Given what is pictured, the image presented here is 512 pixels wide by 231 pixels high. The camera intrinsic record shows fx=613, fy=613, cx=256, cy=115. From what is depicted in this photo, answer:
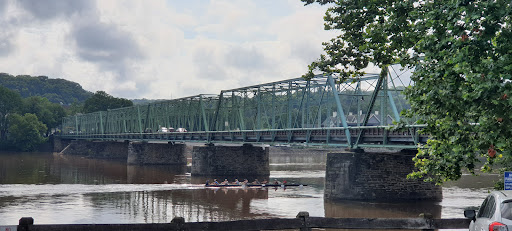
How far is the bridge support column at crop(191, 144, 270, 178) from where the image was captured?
77562mm

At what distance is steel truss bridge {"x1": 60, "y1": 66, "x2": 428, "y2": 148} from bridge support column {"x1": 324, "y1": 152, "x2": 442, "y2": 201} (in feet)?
4.04

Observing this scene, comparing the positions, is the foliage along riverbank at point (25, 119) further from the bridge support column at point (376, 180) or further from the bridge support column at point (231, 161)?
the bridge support column at point (376, 180)

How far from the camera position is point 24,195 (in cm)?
4903

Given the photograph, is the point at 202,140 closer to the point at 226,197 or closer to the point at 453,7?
the point at 226,197

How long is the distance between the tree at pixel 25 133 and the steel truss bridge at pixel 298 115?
32.8 meters

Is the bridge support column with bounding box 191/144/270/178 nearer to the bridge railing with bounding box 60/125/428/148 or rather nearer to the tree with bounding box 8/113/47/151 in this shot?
the bridge railing with bounding box 60/125/428/148

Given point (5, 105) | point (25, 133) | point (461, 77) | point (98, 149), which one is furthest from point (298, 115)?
point (5, 105)

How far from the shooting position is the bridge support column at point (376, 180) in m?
44.8

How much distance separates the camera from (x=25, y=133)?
162250 millimetres

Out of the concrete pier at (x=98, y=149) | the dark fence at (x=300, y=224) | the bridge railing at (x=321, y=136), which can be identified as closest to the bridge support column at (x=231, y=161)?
the bridge railing at (x=321, y=136)

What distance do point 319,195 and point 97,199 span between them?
1810 centimetres

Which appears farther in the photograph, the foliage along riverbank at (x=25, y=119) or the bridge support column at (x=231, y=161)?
the foliage along riverbank at (x=25, y=119)

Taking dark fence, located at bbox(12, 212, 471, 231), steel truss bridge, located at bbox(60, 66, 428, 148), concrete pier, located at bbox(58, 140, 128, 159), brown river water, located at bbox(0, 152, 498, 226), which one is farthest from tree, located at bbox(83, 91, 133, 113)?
dark fence, located at bbox(12, 212, 471, 231)

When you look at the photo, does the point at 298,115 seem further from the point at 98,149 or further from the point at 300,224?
the point at 98,149
